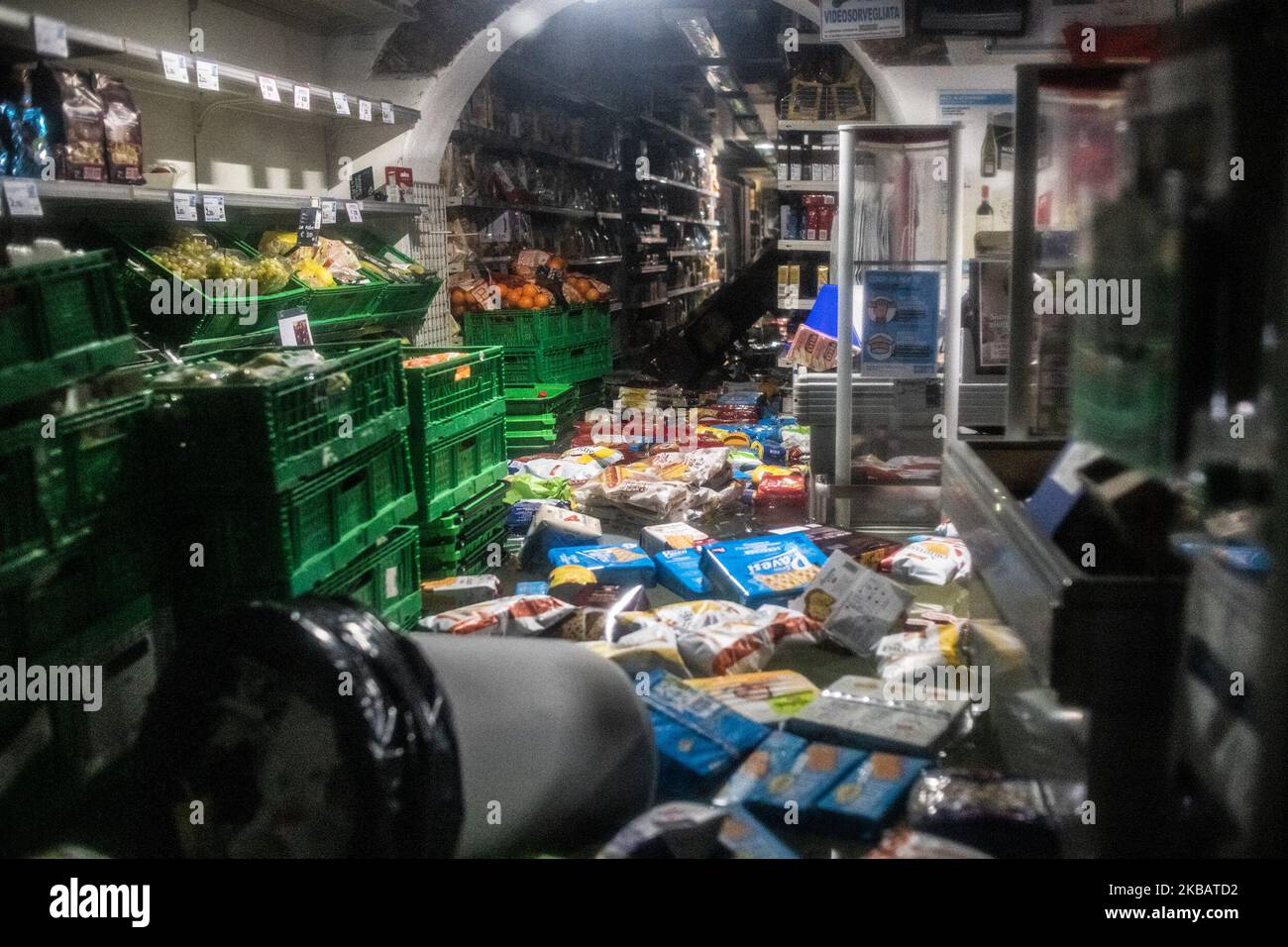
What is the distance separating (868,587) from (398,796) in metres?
1.96

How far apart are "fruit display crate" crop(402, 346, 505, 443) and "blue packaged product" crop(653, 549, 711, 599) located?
0.99 m

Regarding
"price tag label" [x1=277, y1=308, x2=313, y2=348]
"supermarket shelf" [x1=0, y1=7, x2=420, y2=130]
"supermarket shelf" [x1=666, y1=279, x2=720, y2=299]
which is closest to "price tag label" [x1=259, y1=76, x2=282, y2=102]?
"supermarket shelf" [x1=0, y1=7, x2=420, y2=130]

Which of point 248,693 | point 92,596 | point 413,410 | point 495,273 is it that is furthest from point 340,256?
point 248,693

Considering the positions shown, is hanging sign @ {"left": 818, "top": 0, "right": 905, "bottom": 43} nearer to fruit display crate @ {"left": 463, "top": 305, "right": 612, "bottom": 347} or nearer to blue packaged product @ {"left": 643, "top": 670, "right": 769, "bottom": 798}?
fruit display crate @ {"left": 463, "top": 305, "right": 612, "bottom": 347}

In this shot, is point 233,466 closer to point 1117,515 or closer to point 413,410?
point 413,410

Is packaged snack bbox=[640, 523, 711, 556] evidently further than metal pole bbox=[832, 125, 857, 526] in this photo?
No

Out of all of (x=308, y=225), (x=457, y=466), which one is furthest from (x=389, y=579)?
(x=308, y=225)

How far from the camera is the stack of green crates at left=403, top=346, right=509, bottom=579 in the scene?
4.13 metres

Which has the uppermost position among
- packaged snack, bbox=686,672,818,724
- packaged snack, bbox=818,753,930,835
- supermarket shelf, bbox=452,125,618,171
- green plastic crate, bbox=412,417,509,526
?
supermarket shelf, bbox=452,125,618,171

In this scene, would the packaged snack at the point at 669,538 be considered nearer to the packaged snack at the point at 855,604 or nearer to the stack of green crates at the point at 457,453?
the stack of green crates at the point at 457,453

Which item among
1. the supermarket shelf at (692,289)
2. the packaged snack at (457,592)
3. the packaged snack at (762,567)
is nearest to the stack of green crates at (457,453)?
the packaged snack at (457,592)

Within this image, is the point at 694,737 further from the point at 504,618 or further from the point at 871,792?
the point at 504,618

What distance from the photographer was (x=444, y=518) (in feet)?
14.1

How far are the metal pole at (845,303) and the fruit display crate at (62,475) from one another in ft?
9.72
